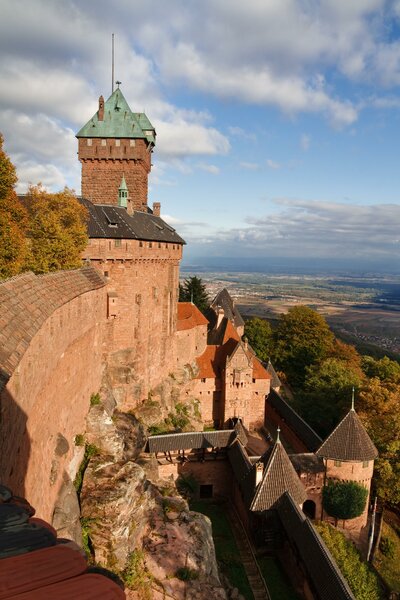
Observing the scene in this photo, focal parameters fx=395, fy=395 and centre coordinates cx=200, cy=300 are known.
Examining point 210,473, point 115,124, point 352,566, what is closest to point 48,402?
point 352,566

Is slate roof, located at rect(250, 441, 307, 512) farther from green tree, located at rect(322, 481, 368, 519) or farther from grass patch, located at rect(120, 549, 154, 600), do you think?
grass patch, located at rect(120, 549, 154, 600)

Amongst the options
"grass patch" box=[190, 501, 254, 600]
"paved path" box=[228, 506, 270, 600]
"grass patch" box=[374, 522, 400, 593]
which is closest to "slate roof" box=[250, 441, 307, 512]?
"paved path" box=[228, 506, 270, 600]

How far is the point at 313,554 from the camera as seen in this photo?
658 inches

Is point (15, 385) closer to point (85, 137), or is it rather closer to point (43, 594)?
point (43, 594)

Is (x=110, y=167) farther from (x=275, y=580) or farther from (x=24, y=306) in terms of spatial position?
(x=275, y=580)

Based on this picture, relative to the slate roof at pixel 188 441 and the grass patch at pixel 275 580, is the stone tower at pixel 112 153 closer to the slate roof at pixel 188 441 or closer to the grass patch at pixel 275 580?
the slate roof at pixel 188 441

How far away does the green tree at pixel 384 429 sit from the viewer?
24.4 m

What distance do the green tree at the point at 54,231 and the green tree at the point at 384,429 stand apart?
22091 millimetres

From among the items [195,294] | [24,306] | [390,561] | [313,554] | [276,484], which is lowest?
[390,561]

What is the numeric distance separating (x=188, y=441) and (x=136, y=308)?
31.0 ft

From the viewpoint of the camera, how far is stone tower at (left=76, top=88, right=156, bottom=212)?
2858 centimetres

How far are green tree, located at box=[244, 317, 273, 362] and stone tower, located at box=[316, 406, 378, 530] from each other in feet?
83.1

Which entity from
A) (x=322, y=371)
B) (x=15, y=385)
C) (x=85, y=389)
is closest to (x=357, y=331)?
(x=322, y=371)

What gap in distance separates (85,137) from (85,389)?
64.1 ft
